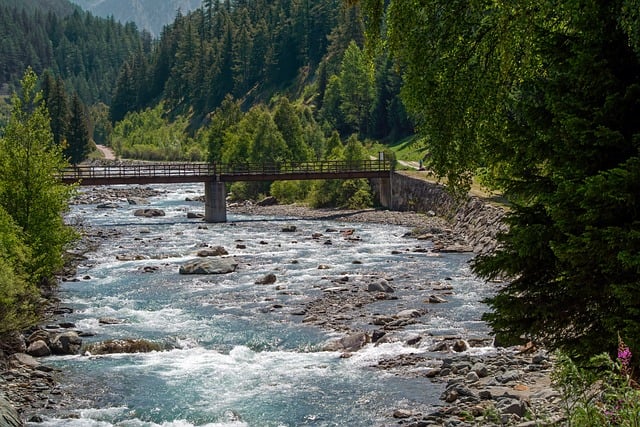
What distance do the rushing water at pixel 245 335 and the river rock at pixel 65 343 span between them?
24.1 inches

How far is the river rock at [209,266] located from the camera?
4356 cm

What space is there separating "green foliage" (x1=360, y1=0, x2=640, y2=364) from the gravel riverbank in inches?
77.9

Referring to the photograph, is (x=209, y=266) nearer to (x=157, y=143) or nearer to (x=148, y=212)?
Answer: (x=148, y=212)

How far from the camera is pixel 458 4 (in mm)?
15203

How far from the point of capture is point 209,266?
44250 millimetres

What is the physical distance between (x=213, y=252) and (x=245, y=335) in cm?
2088

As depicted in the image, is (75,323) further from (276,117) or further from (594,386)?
(276,117)

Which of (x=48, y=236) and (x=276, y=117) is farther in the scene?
(x=276, y=117)

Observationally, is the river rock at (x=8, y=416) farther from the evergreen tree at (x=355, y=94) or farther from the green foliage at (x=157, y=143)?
the green foliage at (x=157, y=143)

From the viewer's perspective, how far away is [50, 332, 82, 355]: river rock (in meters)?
27.5

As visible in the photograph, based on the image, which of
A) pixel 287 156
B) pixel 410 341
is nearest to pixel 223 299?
pixel 410 341

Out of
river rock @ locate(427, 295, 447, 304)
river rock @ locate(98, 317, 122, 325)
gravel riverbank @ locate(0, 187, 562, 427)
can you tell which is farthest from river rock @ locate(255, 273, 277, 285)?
river rock @ locate(98, 317, 122, 325)

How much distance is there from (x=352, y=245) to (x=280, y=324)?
2274cm

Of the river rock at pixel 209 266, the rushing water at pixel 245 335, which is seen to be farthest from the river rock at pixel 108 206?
the river rock at pixel 209 266
